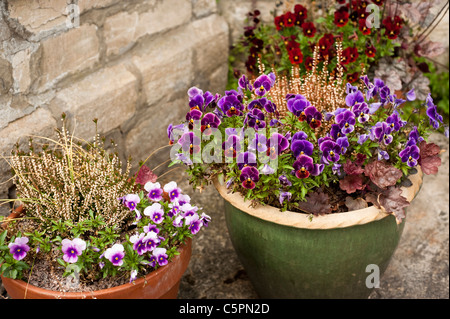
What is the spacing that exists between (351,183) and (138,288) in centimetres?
95

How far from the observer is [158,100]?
Result: 10.4 ft

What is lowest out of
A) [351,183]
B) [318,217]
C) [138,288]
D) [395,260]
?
[395,260]

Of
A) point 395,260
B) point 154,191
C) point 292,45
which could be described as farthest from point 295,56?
point 395,260

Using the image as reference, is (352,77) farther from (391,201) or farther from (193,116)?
(193,116)

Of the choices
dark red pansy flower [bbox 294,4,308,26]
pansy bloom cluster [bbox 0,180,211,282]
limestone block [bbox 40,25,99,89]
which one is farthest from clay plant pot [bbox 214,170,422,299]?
dark red pansy flower [bbox 294,4,308,26]

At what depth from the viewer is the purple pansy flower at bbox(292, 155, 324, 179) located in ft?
6.61

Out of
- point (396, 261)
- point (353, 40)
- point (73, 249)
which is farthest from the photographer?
point (353, 40)

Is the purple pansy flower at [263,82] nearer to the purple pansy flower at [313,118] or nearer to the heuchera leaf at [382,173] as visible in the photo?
the purple pansy flower at [313,118]

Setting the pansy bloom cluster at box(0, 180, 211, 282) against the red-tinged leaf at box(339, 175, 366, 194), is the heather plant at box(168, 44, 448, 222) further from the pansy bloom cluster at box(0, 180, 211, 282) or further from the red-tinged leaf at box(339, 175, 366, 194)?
the pansy bloom cluster at box(0, 180, 211, 282)

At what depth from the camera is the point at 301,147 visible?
204 cm

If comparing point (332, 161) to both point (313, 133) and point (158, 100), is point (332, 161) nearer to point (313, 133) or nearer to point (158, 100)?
point (313, 133)
